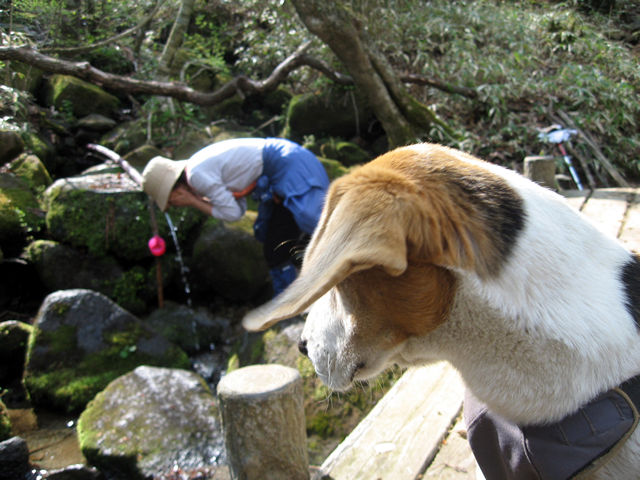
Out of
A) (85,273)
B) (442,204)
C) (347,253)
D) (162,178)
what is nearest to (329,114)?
(162,178)

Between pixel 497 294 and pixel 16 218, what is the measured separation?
7356 mm

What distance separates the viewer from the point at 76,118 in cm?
994

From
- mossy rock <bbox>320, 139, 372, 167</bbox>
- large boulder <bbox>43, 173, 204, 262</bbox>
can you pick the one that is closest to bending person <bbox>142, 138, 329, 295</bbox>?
large boulder <bbox>43, 173, 204, 262</bbox>

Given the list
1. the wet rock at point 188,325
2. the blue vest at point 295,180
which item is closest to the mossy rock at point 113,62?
the wet rock at point 188,325

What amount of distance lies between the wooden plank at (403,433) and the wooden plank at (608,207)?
2796mm

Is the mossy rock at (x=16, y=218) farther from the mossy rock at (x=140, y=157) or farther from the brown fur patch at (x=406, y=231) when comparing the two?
the brown fur patch at (x=406, y=231)

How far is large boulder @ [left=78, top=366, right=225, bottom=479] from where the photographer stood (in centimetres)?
412

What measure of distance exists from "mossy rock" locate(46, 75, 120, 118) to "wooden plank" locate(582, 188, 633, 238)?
31.7 ft

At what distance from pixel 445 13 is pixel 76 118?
25.9 ft

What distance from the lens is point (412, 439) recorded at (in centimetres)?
244

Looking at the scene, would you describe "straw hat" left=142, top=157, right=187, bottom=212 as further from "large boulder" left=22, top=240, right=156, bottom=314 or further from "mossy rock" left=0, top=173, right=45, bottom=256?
"mossy rock" left=0, top=173, right=45, bottom=256

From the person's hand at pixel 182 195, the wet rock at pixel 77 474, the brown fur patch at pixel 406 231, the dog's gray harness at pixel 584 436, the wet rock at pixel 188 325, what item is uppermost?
the brown fur patch at pixel 406 231

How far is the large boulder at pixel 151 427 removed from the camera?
4125 mm

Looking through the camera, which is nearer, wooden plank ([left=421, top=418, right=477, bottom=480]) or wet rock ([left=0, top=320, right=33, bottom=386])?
wooden plank ([left=421, top=418, right=477, bottom=480])
